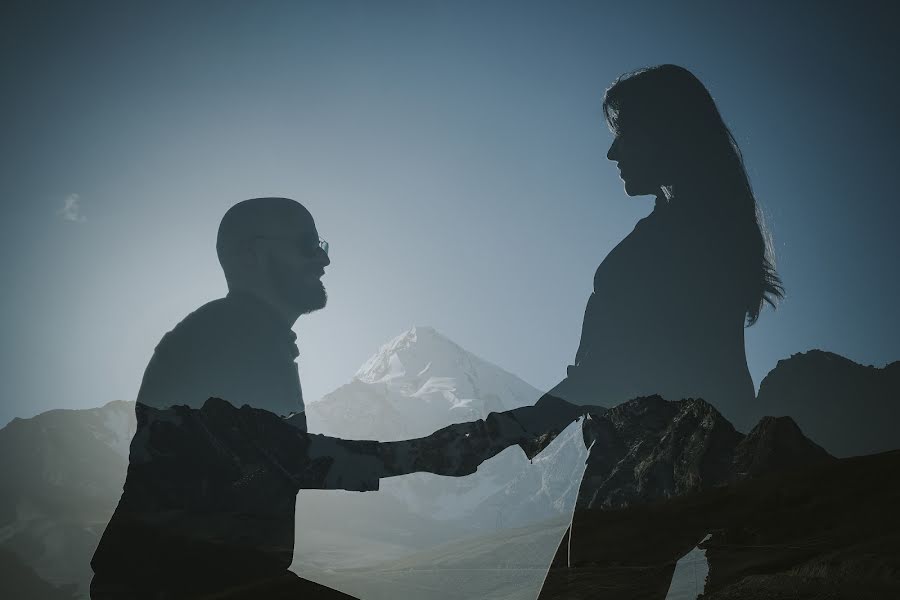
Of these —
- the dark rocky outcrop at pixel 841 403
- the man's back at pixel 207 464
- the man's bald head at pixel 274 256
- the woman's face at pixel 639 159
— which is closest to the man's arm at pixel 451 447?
the man's back at pixel 207 464

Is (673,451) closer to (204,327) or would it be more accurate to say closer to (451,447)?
(451,447)

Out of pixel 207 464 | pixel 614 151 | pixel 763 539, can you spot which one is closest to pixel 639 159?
pixel 614 151

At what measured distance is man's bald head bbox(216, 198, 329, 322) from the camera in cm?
511

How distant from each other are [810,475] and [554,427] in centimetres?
167

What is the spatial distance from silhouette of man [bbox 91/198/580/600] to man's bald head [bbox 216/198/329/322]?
2 centimetres

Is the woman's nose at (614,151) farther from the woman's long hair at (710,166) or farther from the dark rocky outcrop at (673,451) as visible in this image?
the dark rocky outcrop at (673,451)

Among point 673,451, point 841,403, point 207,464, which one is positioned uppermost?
point 207,464

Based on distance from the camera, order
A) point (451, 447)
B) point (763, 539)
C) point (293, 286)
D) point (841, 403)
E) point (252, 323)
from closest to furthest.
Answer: point (763, 539) → point (841, 403) → point (451, 447) → point (252, 323) → point (293, 286)

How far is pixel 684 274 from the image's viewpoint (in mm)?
4289

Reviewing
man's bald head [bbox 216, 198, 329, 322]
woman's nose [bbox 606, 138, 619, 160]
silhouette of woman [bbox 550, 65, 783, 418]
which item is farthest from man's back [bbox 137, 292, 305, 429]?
woman's nose [bbox 606, 138, 619, 160]

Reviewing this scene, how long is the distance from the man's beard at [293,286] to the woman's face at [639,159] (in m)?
3.10

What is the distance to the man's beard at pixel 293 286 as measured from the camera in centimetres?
524

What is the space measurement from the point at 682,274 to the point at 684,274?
0.02 metres

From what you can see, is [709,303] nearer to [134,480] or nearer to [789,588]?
[789,588]
